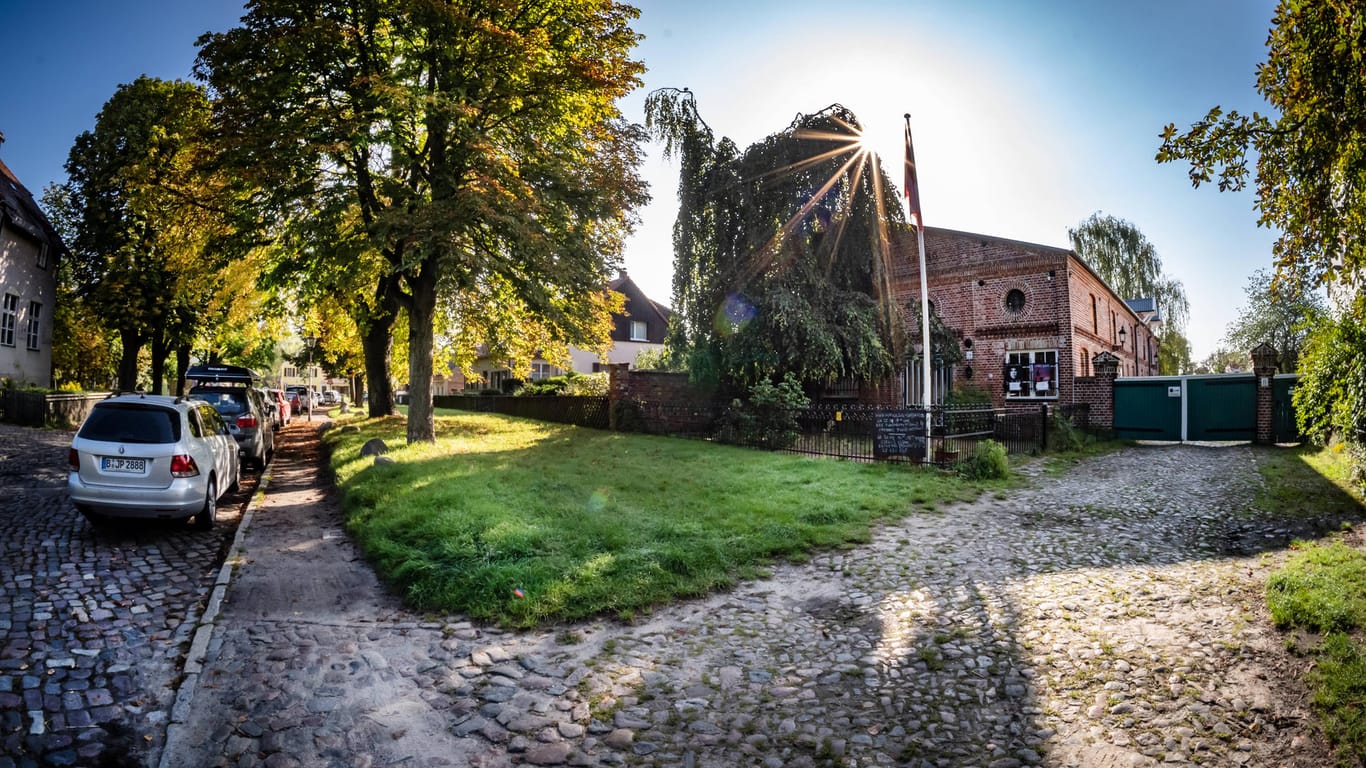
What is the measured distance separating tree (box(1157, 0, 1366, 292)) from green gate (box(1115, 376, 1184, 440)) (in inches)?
635

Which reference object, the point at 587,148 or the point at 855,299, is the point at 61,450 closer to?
the point at 587,148

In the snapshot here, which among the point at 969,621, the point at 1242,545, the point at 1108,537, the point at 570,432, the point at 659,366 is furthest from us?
the point at 659,366

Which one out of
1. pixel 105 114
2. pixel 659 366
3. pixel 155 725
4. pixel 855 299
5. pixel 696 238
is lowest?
pixel 155 725

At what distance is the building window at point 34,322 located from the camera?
25.2 metres

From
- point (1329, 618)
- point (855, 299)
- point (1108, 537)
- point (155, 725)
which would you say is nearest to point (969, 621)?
point (1329, 618)

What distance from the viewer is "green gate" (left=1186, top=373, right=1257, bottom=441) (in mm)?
18453

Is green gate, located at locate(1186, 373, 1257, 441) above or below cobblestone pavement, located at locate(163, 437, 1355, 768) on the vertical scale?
above

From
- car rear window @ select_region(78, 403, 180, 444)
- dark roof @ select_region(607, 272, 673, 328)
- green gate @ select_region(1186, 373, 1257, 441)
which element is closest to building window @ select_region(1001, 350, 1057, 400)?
green gate @ select_region(1186, 373, 1257, 441)

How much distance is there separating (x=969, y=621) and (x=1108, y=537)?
12.6ft

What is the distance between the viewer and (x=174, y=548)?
7.42m

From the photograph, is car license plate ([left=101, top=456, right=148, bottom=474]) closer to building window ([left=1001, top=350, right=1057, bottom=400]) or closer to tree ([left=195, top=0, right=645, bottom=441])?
tree ([left=195, top=0, right=645, bottom=441])

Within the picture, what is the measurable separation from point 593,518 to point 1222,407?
20.6 m

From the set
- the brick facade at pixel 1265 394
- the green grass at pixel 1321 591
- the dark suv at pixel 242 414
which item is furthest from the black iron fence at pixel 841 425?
the dark suv at pixel 242 414

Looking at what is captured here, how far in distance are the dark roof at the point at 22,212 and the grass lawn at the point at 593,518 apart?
2037 cm
